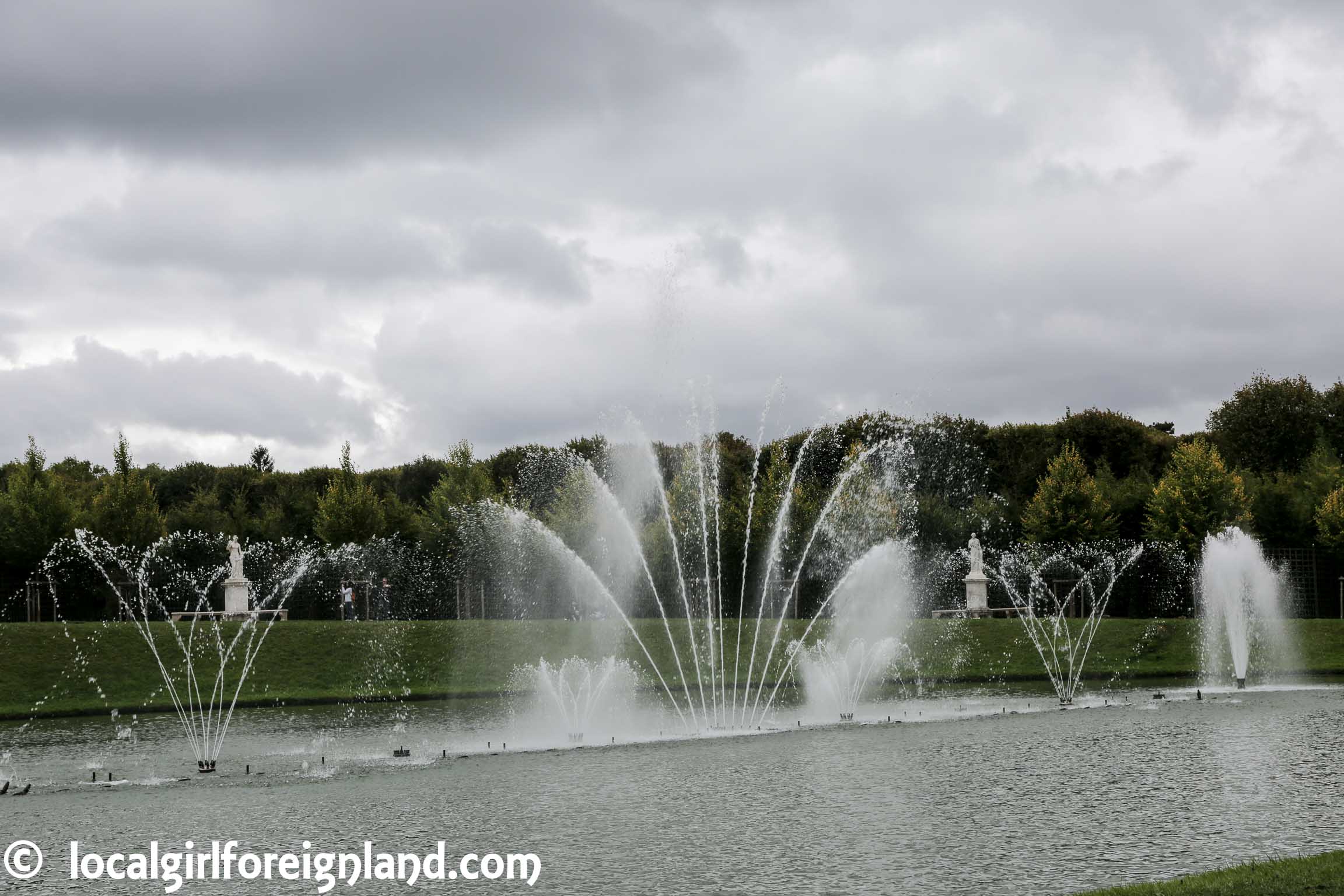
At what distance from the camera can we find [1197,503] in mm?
63156

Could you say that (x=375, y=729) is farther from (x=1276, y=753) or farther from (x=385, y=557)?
(x=385, y=557)

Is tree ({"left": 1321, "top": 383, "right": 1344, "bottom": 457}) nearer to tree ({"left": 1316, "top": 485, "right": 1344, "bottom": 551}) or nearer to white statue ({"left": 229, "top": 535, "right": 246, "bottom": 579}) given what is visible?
tree ({"left": 1316, "top": 485, "right": 1344, "bottom": 551})

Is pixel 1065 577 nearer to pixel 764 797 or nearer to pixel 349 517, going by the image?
pixel 349 517

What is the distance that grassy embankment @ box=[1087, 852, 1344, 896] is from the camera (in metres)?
10.6

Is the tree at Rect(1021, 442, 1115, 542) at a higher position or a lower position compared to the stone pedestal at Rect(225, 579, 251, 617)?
higher

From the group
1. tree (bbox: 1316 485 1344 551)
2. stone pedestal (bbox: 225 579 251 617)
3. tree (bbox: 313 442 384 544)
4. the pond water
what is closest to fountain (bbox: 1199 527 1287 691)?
the pond water

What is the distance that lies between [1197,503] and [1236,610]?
23.2m

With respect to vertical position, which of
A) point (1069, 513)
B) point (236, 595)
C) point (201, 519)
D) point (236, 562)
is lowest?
point (236, 595)

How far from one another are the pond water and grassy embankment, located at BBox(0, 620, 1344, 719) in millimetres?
8231

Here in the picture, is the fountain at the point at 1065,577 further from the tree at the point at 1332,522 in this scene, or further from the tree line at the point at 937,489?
the tree at the point at 1332,522

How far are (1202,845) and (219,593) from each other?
2259 inches

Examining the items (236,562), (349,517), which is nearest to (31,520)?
(236,562)

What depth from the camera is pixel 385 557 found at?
6838cm

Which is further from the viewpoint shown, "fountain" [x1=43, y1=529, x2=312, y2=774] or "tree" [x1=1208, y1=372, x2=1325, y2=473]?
"tree" [x1=1208, y1=372, x2=1325, y2=473]
